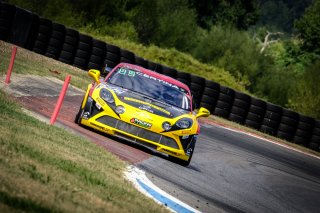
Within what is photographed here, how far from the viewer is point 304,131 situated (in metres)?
26.2

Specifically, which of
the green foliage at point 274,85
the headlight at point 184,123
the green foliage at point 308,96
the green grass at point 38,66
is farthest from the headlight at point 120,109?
the green foliage at point 274,85

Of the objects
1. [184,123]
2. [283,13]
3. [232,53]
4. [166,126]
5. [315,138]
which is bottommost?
[166,126]

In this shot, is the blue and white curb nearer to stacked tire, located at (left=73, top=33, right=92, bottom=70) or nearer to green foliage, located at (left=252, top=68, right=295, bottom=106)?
stacked tire, located at (left=73, top=33, right=92, bottom=70)

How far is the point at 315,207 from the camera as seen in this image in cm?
1160

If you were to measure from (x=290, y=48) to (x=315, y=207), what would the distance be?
57435 mm

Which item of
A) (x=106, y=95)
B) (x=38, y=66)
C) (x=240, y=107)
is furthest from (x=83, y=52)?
(x=106, y=95)

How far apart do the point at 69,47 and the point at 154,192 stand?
60.8 ft

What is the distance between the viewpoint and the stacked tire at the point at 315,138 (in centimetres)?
2614

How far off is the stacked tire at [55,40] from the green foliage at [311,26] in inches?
1550

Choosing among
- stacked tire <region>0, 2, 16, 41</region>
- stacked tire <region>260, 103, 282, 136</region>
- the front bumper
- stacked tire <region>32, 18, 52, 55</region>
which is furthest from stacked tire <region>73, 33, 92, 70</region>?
the front bumper

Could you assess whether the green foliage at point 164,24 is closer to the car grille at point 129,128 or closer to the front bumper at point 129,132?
the front bumper at point 129,132

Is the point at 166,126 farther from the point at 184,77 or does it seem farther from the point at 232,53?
the point at 232,53

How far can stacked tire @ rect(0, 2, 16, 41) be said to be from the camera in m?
25.1

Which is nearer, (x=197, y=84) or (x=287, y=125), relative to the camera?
(x=287, y=125)
